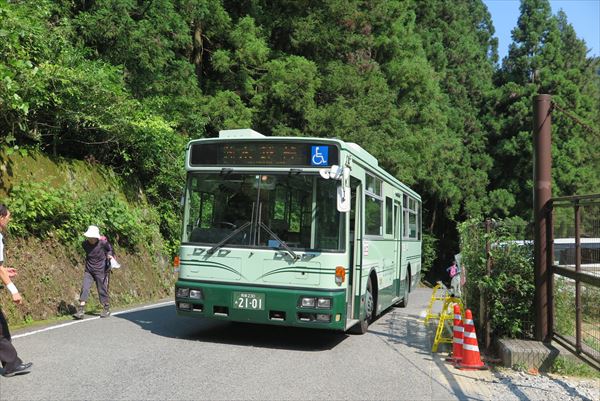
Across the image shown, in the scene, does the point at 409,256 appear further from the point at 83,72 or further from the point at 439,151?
the point at 439,151

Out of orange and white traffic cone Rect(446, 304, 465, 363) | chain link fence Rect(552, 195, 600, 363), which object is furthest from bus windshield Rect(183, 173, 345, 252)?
chain link fence Rect(552, 195, 600, 363)

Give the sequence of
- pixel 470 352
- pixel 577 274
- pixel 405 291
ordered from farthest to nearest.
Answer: pixel 405 291, pixel 470 352, pixel 577 274

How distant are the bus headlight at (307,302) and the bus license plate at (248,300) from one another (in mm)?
566

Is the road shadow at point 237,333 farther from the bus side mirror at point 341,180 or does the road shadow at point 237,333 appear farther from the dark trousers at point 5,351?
the dark trousers at point 5,351

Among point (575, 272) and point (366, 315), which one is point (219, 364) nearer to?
point (366, 315)

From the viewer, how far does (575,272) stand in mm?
7152

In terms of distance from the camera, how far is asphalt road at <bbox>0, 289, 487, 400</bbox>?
19.3 feet

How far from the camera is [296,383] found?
6371 mm

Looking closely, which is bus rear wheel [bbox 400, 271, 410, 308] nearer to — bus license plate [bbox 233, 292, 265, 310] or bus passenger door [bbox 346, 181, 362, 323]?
bus passenger door [bbox 346, 181, 362, 323]

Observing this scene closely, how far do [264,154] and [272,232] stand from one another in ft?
3.86

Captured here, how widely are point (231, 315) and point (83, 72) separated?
289 inches

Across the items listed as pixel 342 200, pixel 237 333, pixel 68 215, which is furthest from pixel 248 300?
pixel 68 215

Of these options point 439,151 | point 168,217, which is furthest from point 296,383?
point 439,151

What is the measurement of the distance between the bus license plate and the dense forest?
17.5 feet
